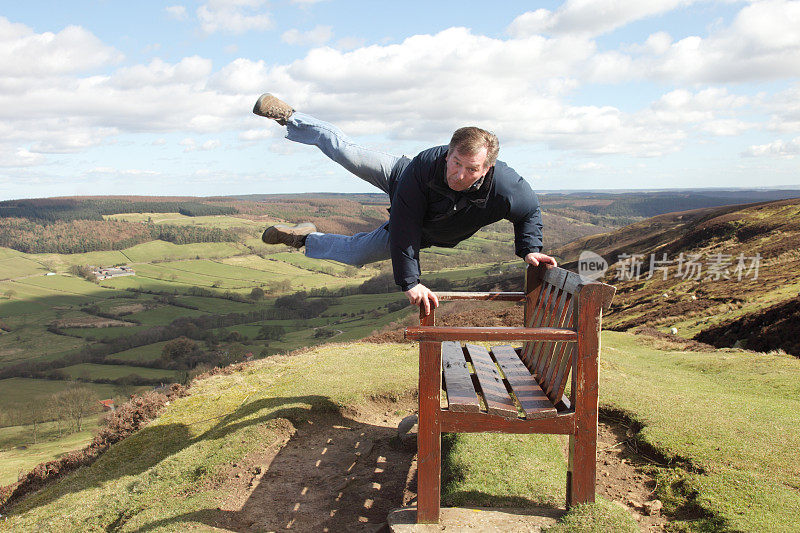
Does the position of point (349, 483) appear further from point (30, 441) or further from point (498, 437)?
point (30, 441)

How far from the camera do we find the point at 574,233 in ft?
568

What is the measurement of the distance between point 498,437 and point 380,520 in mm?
1983

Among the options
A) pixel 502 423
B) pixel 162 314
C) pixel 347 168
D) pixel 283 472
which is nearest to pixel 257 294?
pixel 162 314

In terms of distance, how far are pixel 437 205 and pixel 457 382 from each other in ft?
6.16

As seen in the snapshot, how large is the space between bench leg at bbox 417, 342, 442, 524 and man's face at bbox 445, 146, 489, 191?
5.35 feet

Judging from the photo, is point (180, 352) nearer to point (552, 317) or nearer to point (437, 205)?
point (437, 205)

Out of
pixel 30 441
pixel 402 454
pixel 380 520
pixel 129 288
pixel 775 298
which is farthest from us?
pixel 129 288

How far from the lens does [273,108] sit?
8062 mm

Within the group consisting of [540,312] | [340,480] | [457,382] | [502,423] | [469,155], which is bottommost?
[340,480]

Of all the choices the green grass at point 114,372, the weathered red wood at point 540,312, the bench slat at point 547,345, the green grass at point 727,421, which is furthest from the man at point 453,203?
the green grass at point 114,372

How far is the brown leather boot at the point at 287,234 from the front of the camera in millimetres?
7715

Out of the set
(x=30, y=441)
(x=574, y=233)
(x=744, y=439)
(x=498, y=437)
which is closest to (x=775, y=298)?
(x=744, y=439)

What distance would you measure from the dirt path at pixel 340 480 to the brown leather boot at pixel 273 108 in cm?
489

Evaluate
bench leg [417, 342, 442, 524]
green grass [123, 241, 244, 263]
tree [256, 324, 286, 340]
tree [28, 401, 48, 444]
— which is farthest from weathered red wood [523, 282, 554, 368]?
green grass [123, 241, 244, 263]
